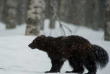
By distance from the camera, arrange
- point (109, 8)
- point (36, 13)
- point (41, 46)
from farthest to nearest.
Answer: point (109, 8)
point (36, 13)
point (41, 46)

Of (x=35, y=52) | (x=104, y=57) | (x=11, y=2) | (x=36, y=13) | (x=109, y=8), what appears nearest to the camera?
(x=104, y=57)

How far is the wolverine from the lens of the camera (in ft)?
17.5

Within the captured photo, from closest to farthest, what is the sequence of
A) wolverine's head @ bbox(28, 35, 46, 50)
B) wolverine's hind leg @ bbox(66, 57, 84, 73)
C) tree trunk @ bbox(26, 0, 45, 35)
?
1. wolverine's hind leg @ bbox(66, 57, 84, 73)
2. wolverine's head @ bbox(28, 35, 46, 50)
3. tree trunk @ bbox(26, 0, 45, 35)

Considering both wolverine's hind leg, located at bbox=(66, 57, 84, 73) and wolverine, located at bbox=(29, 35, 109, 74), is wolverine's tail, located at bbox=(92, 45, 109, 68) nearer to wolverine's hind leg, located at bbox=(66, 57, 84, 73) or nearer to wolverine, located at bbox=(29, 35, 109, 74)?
wolverine, located at bbox=(29, 35, 109, 74)

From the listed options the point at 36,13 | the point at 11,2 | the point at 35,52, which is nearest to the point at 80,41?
the point at 35,52

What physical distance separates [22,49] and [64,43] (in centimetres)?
303

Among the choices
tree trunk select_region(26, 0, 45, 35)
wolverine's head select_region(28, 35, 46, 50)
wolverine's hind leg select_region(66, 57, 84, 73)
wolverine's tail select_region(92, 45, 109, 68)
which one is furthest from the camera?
tree trunk select_region(26, 0, 45, 35)

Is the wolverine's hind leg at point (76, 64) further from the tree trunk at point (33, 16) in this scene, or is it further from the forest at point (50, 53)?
the tree trunk at point (33, 16)

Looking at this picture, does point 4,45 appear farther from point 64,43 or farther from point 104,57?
point 104,57

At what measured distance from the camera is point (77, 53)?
5387mm

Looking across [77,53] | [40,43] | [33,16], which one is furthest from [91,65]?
[33,16]

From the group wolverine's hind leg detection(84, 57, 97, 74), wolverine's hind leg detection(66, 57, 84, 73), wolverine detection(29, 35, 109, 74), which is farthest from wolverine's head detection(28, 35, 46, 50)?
wolverine's hind leg detection(84, 57, 97, 74)

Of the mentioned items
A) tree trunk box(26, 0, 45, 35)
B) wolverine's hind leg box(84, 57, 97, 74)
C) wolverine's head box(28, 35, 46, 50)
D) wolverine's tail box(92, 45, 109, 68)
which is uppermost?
tree trunk box(26, 0, 45, 35)

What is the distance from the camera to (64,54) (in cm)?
555
